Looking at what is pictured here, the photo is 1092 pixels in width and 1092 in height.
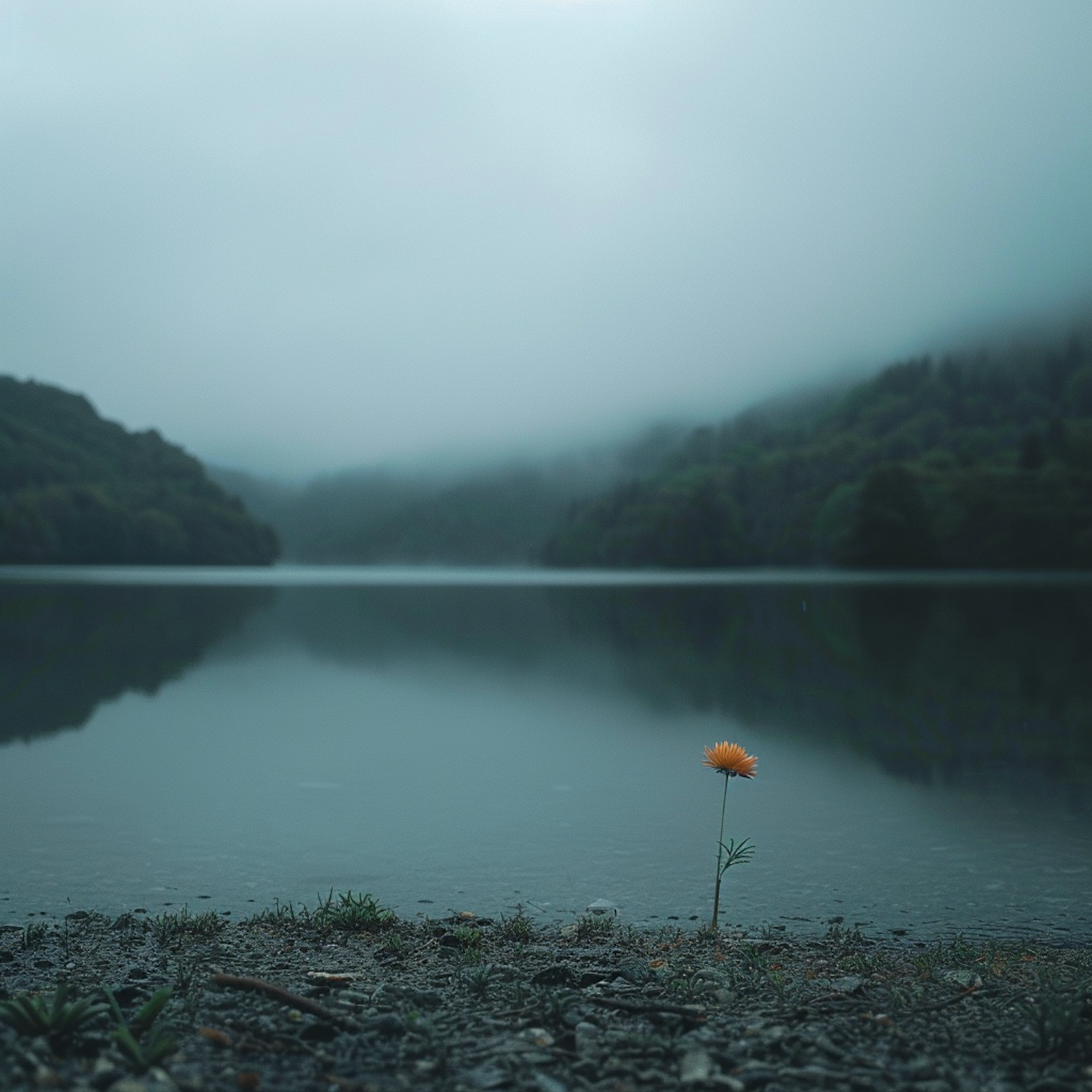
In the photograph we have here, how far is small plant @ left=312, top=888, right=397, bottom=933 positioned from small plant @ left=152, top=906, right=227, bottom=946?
791mm

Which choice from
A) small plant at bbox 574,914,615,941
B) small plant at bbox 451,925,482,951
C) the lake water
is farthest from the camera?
the lake water

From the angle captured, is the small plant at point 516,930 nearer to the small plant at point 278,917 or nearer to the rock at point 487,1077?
the small plant at point 278,917

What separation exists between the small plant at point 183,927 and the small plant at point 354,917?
791mm

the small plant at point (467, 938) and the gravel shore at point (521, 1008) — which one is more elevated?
the gravel shore at point (521, 1008)

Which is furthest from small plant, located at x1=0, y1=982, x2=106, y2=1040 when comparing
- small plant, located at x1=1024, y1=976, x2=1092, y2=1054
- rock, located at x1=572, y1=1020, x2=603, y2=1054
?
small plant, located at x1=1024, y1=976, x2=1092, y2=1054

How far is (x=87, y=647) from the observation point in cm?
3584

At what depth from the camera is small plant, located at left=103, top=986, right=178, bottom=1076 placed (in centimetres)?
515

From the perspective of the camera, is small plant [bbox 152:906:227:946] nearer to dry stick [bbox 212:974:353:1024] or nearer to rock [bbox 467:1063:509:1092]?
dry stick [bbox 212:974:353:1024]

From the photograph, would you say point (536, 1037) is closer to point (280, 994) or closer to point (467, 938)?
point (280, 994)

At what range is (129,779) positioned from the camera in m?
15.1

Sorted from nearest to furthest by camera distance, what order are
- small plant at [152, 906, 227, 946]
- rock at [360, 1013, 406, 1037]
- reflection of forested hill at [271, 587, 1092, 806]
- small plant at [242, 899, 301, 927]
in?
rock at [360, 1013, 406, 1037], small plant at [152, 906, 227, 946], small plant at [242, 899, 301, 927], reflection of forested hill at [271, 587, 1092, 806]

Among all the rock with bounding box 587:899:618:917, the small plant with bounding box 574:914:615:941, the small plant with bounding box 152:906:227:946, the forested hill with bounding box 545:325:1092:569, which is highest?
the forested hill with bounding box 545:325:1092:569

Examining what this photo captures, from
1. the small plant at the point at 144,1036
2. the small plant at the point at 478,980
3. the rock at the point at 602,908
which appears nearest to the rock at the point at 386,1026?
the small plant at the point at 478,980

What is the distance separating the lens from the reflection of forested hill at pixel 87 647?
22234 mm
